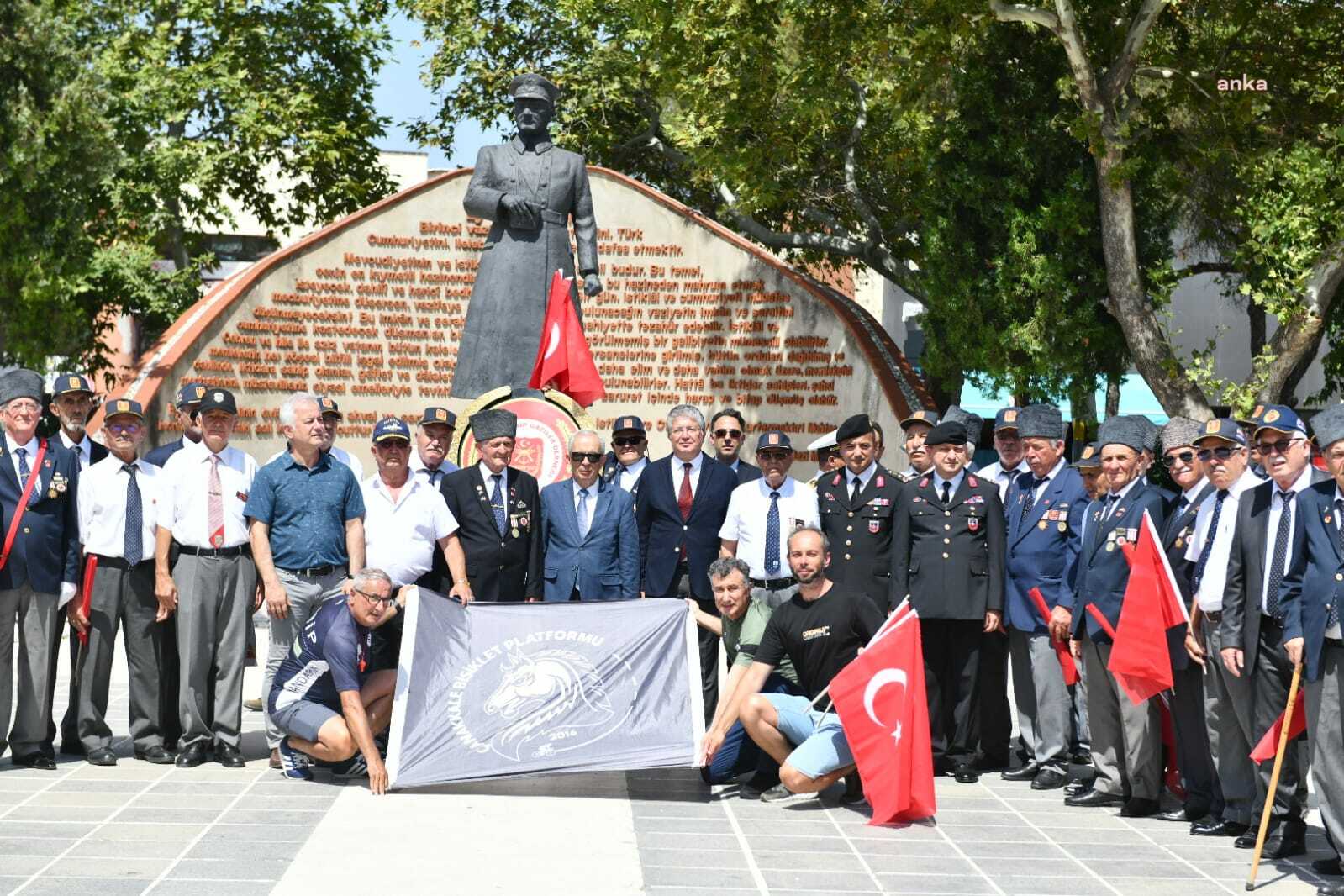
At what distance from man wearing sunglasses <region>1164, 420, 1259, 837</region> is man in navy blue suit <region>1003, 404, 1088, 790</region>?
2.88 ft

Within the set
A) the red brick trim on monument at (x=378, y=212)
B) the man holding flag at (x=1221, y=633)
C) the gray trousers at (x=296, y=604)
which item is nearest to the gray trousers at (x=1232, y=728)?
the man holding flag at (x=1221, y=633)

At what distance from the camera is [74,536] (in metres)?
8.39

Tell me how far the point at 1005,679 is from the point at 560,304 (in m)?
4.57

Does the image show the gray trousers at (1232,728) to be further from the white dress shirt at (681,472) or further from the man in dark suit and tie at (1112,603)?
the white dress shirt at (681,472)

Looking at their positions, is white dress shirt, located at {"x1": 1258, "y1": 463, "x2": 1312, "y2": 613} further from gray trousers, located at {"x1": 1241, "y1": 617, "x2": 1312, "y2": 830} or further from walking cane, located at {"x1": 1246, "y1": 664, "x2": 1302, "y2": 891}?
walking cane, located at {"x1": 1246, "y1": 664, "x2": 1302, "y2": 891}

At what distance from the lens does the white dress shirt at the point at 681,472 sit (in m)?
9.30

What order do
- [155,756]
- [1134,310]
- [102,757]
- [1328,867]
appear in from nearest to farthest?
[1328,867]
[102,757]
[155,756]
[1134,310]

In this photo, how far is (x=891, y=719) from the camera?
7.36 m

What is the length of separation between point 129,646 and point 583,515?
2537mm

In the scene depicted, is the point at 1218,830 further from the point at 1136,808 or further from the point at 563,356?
the point at 563,356

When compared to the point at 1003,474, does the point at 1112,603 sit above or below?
below

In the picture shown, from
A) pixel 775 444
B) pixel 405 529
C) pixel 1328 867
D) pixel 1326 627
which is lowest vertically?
pixel 1328 867

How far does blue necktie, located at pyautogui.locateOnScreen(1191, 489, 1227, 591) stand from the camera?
7504mm

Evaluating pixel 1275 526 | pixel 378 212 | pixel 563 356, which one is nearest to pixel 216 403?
pixel 563 356
